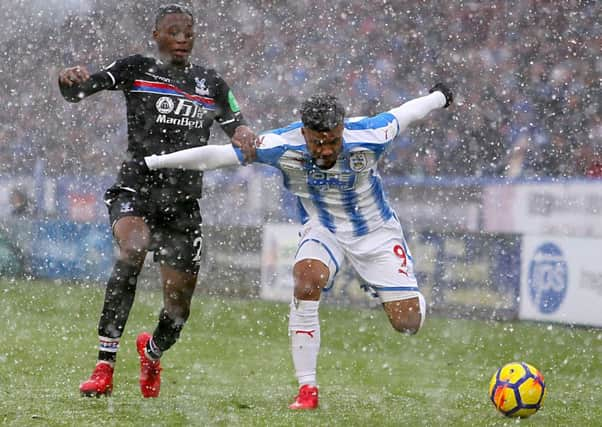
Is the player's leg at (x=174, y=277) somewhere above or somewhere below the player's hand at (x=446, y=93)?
below

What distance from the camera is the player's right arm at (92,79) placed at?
4.87 m

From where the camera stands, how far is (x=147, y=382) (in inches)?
209

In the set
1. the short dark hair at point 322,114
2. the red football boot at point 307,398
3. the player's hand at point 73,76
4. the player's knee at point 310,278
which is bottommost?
the red football boot at point 307,398

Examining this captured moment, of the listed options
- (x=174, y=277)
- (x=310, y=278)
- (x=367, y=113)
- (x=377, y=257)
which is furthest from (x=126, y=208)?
(x=367, y=113)

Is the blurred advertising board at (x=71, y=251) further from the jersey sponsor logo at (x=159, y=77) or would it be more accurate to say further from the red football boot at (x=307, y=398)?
the red football boot at (x=307, y=398)

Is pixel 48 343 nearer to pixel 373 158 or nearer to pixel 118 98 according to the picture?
pixel 373 158

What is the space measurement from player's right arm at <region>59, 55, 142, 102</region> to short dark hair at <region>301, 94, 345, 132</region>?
42.2 inches

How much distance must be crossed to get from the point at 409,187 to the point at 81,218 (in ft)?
14.2

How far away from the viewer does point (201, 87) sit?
17.4ft

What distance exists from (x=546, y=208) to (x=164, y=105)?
17.4 ft

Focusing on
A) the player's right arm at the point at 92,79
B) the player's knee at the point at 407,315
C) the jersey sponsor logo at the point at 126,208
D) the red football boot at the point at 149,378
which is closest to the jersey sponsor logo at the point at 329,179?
the player's knee at the point at 407,315

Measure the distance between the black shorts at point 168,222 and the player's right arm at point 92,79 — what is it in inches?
20.3

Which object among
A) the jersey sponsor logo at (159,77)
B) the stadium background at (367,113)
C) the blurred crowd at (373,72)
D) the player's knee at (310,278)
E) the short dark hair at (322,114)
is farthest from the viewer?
the blurred crowd at (373,72)

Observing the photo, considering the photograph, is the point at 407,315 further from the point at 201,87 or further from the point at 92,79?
the point at 92,79
